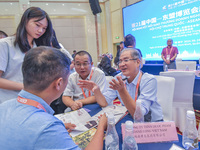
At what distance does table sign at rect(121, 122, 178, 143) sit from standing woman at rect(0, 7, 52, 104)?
926 mm

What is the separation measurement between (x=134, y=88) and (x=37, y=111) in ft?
3.47

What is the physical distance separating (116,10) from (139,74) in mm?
7306

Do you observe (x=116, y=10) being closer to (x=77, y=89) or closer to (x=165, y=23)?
(x=165, y=23)

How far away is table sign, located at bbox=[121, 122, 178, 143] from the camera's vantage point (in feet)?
2.80

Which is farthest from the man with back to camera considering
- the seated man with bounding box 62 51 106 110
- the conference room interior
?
the seated man with bounding box 62 51 106 110

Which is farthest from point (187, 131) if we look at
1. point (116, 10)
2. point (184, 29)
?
point (116, 10)

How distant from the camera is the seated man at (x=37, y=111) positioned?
54cm

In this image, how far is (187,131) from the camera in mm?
831

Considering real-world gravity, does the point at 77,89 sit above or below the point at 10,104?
below

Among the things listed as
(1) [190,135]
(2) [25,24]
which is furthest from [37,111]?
(2) [25,24]

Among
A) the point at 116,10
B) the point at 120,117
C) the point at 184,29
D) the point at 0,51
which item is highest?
the point at 116,10

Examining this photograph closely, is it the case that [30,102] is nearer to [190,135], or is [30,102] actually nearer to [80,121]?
[80,121]

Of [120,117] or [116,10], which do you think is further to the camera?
[116,10]

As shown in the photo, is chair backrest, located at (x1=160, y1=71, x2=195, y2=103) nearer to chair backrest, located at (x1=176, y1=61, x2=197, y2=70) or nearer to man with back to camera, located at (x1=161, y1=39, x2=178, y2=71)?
chair backrest, located at (x1=176, y1=61, x2=197, y2=70)
